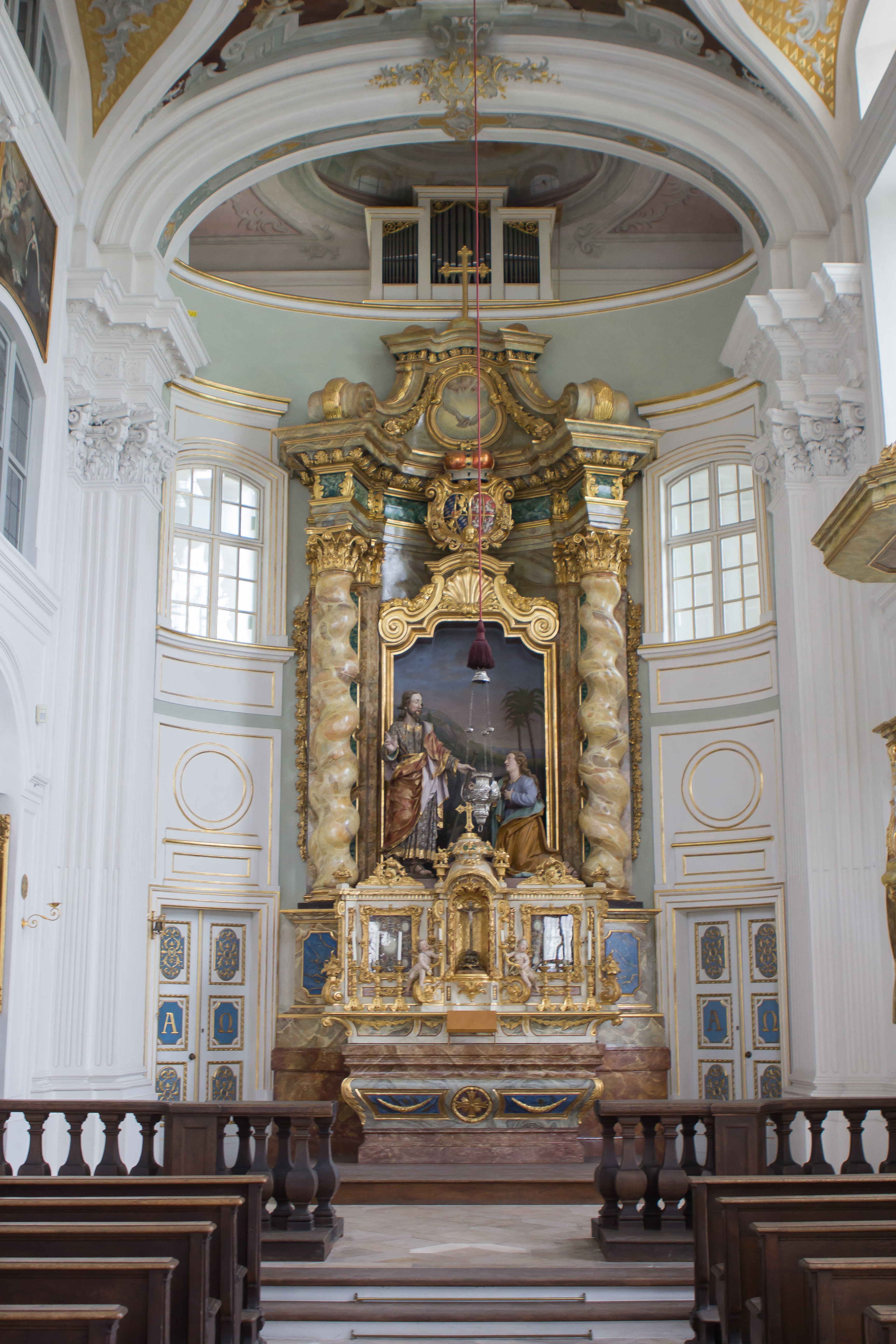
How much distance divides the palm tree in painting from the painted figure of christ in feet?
2.53

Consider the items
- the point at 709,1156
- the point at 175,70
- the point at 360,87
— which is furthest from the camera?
the point at 360,87

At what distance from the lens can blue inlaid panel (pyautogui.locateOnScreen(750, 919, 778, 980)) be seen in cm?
1266

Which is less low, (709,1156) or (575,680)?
(575,680)

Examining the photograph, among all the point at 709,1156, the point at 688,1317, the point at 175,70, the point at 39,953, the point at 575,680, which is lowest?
the point at 688,1317

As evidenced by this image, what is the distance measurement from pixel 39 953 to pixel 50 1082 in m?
1.01

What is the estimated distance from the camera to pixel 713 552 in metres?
14.1

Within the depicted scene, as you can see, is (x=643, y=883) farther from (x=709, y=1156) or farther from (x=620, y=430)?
(x=709, y=1156)

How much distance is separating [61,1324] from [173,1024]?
28.9 feet

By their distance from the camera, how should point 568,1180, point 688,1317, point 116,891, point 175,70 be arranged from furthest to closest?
point 175,70
point 116,891
point 568,1180
point 688,1317

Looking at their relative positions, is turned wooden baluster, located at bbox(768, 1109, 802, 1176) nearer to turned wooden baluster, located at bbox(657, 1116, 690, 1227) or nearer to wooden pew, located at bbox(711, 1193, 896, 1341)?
turned wooden baluster, located at bbox(657, 1116, 690, 1227)

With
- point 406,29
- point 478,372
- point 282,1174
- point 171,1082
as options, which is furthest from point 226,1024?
point 406,29

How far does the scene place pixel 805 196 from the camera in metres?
12.6

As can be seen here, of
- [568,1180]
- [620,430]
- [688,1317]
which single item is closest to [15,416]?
[620,430]

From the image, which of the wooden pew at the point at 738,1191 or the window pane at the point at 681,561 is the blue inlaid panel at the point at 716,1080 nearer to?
the window pane at the point at 681,561
